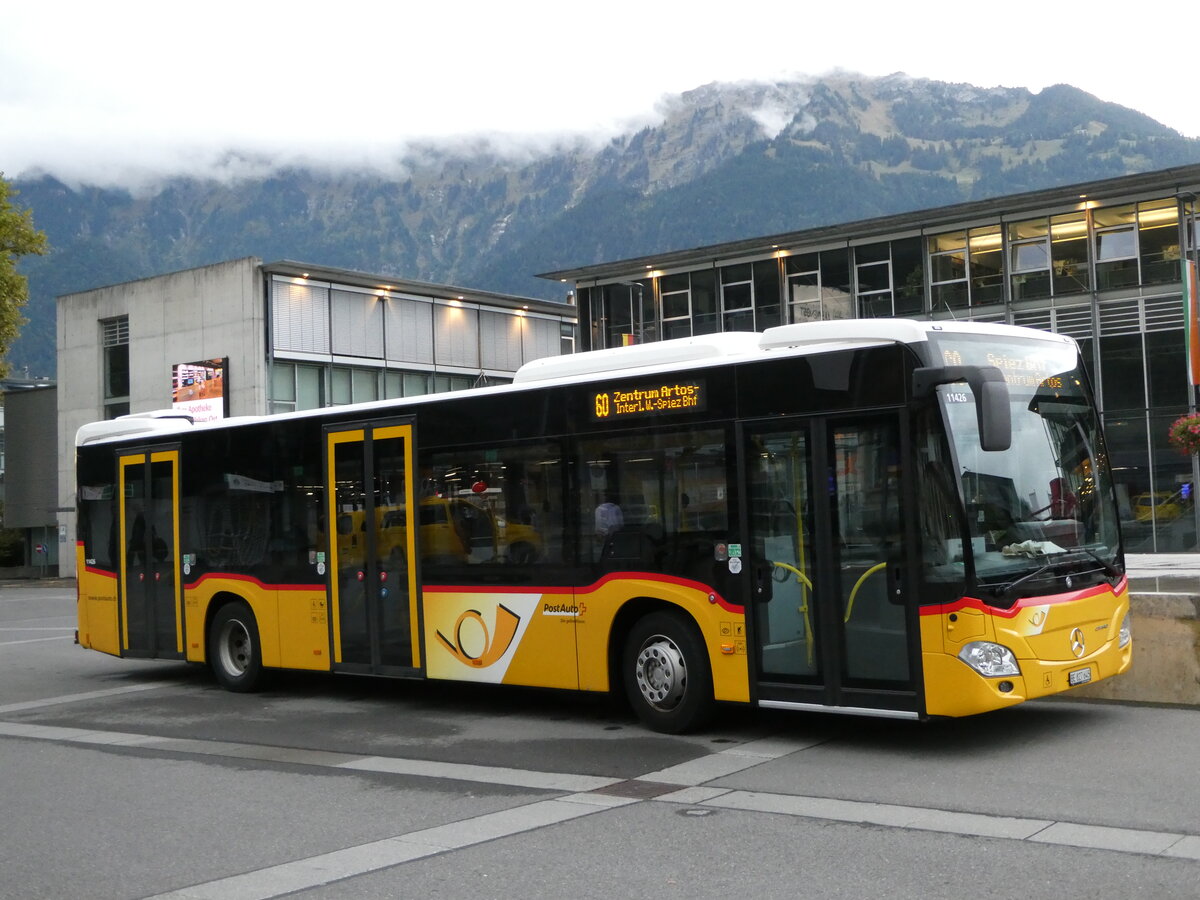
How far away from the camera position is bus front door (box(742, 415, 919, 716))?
30.1ft

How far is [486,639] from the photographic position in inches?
465

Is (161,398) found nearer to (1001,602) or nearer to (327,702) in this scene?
(327,702)

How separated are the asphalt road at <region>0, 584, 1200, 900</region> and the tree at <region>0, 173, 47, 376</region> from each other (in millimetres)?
39691

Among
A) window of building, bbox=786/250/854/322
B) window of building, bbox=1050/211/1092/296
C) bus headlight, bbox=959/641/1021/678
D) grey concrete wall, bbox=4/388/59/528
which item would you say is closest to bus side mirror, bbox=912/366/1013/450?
bus headlight, bbox=959/641/1021/678

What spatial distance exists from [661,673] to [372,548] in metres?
3.66

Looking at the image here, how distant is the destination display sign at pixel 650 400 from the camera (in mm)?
10406

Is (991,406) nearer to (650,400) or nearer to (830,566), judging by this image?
(830,566)

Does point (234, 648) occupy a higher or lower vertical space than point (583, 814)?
higher

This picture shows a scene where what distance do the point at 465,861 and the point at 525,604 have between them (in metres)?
4.66

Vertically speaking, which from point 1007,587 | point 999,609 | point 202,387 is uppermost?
point 202,387

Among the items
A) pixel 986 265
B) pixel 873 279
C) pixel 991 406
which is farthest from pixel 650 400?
pixel 873 279

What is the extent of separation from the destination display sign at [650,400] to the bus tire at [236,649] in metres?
5.44

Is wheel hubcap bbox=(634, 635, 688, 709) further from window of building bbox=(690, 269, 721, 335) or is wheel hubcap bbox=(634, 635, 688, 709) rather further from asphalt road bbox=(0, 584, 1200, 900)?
window of building bbox=(690, 269, 721, 335)

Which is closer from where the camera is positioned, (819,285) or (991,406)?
(991,406)
